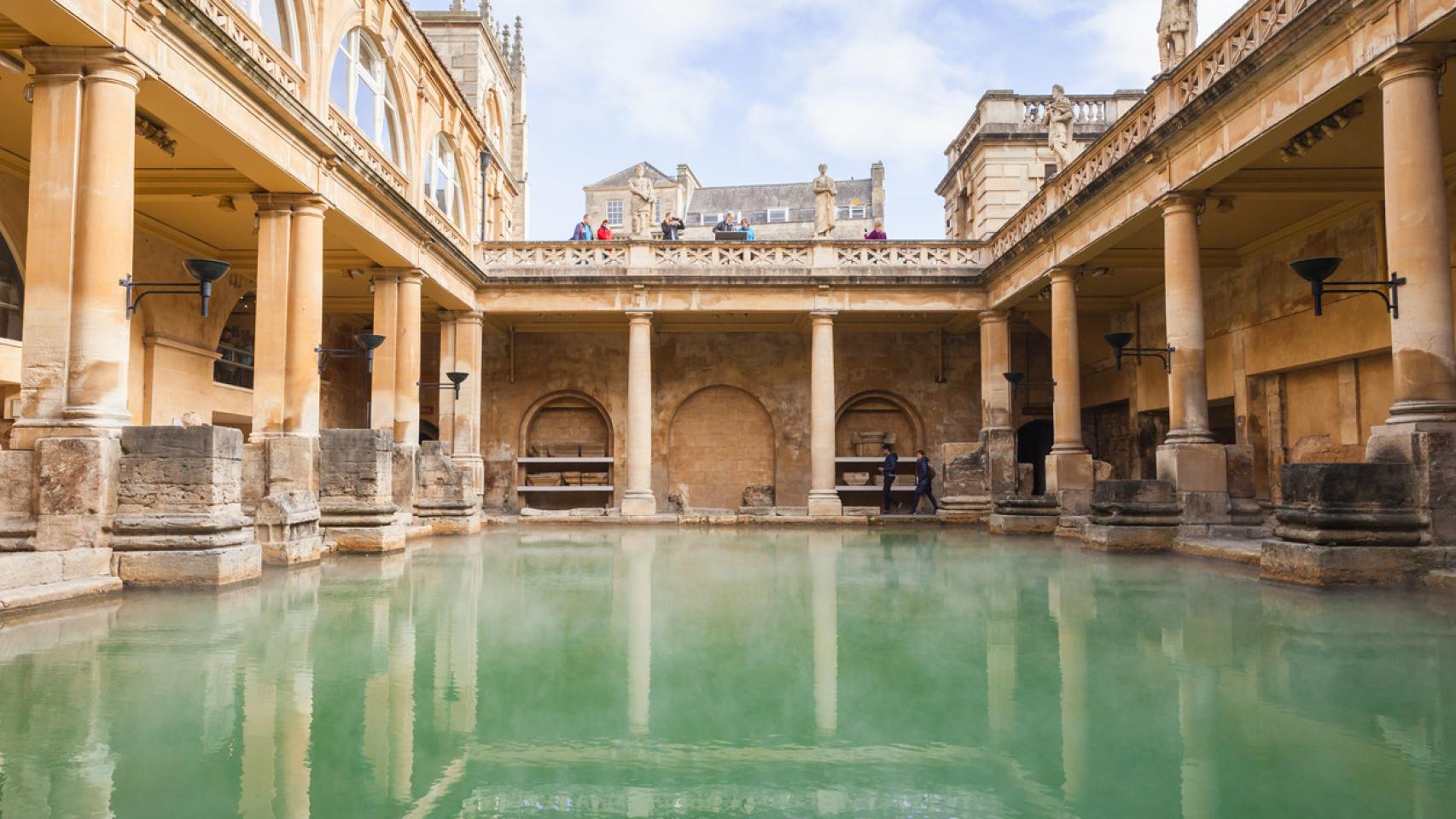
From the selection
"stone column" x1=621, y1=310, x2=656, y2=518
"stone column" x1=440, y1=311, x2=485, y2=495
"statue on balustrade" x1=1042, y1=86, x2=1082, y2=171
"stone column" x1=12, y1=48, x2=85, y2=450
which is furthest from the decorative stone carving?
"stone column" x1=12, y1=48, x2=85, y2=450

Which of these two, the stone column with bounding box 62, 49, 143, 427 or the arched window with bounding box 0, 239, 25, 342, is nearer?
the stone column with bounding box 62, 49, 143, 427

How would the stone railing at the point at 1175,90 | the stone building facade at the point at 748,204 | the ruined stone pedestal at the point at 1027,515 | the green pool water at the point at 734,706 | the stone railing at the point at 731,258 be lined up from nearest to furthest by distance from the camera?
the green pool water at the point at 734,706 → the stone railing at the point at 1175,90 → the ruined stone pedestal at the point at 1027,515 → the stone railing at the point at 731,258 → the stone building facade at the point at 748,204

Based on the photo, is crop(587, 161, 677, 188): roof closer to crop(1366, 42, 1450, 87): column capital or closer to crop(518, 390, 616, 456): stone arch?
crop(518, 390, 616, 456): stone arch

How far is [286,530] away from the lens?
9781mm

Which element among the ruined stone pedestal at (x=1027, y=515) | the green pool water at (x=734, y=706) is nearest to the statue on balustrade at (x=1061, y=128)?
the ruined stone pedestal at (x=1027, y=515)

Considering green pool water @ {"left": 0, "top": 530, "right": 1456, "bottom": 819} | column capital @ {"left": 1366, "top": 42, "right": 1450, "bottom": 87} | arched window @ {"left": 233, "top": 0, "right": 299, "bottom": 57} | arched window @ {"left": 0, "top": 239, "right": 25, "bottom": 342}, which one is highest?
arched window @ {"left": 233, "top": 0, "right": 299, "bottom": 57}

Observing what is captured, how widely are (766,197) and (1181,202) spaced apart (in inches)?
1899

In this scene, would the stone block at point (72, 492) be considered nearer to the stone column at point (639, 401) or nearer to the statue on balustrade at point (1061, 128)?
the stone column at point (639, 401)

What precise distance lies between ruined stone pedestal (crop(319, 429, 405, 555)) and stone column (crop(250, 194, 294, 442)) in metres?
0.74

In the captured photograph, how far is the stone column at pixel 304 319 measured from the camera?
11.6 meters

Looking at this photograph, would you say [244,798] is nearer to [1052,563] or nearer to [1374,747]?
[1374,747]

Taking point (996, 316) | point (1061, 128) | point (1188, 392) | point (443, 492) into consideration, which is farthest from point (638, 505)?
point (1061, 128)

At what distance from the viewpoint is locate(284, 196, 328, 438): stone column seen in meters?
A: 11.6

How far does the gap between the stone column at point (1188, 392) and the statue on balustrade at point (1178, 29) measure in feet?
6.30
